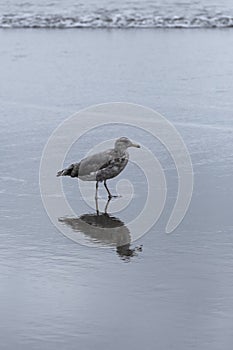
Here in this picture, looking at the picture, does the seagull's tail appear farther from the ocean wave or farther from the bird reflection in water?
the ocean wave

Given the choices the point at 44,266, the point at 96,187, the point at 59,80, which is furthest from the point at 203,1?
the point at 44,266

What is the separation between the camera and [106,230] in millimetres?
6195

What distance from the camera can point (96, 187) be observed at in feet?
22.6

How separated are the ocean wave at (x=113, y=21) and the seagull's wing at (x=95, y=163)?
39.6 ft

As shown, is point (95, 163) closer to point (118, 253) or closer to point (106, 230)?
point (106, 230)

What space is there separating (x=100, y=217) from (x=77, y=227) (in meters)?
0.31

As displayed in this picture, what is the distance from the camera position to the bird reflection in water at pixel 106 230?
227 inches

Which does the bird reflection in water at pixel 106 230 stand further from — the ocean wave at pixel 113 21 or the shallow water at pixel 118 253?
the ocean wave at pixel 113 21

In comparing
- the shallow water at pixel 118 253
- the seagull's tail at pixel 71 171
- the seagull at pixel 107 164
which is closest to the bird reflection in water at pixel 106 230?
the shallow water at pixel 118 253

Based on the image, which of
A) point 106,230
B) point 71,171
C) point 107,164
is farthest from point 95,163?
point 106,230

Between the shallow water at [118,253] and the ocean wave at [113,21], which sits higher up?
the ocean wave at [113,21]

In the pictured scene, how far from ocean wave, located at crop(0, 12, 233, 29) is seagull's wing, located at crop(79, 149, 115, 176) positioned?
1208 centimetres

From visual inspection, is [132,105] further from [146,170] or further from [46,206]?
[46,206]

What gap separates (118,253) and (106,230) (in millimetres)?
530
